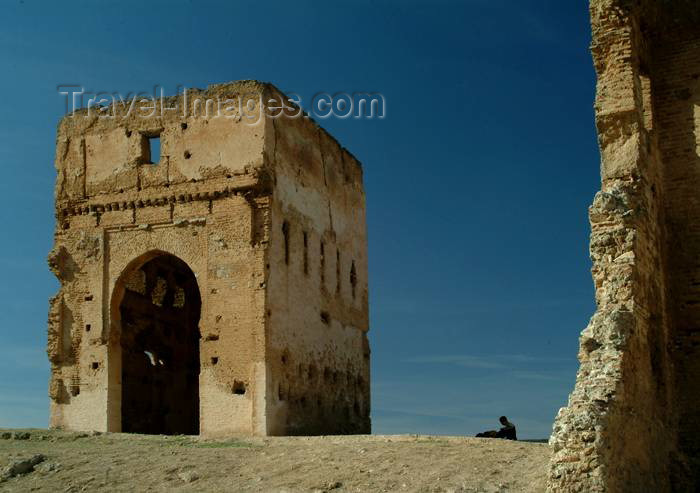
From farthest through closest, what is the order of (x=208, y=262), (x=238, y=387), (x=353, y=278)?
(x=353, y=278), (x=208, y=262), (x=238, y=387)

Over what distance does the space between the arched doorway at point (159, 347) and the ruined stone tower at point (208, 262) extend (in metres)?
0.05

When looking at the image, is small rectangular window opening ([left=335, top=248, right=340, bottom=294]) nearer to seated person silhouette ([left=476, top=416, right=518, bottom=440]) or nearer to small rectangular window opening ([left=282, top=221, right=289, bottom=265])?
small rectangular window opening ([left=282, top=221, right=289, bottom=265])

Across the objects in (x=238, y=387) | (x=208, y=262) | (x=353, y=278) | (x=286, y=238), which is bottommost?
(x=238, y=387)

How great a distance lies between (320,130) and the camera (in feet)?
73.3

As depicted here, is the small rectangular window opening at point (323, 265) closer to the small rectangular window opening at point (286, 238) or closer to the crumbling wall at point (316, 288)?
the crumbling wall at point (316, 288)

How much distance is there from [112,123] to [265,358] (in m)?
6.44

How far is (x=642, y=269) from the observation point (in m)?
11.2

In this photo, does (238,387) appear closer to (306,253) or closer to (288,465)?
(306,253)

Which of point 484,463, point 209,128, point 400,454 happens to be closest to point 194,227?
point 209,128

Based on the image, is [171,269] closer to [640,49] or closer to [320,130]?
Result: [320,130]

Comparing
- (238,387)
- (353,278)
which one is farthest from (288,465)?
(353,278)

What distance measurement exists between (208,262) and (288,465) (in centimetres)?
586

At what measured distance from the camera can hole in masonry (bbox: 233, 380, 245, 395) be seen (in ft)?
59.6

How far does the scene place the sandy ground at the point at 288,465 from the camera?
497 inches
